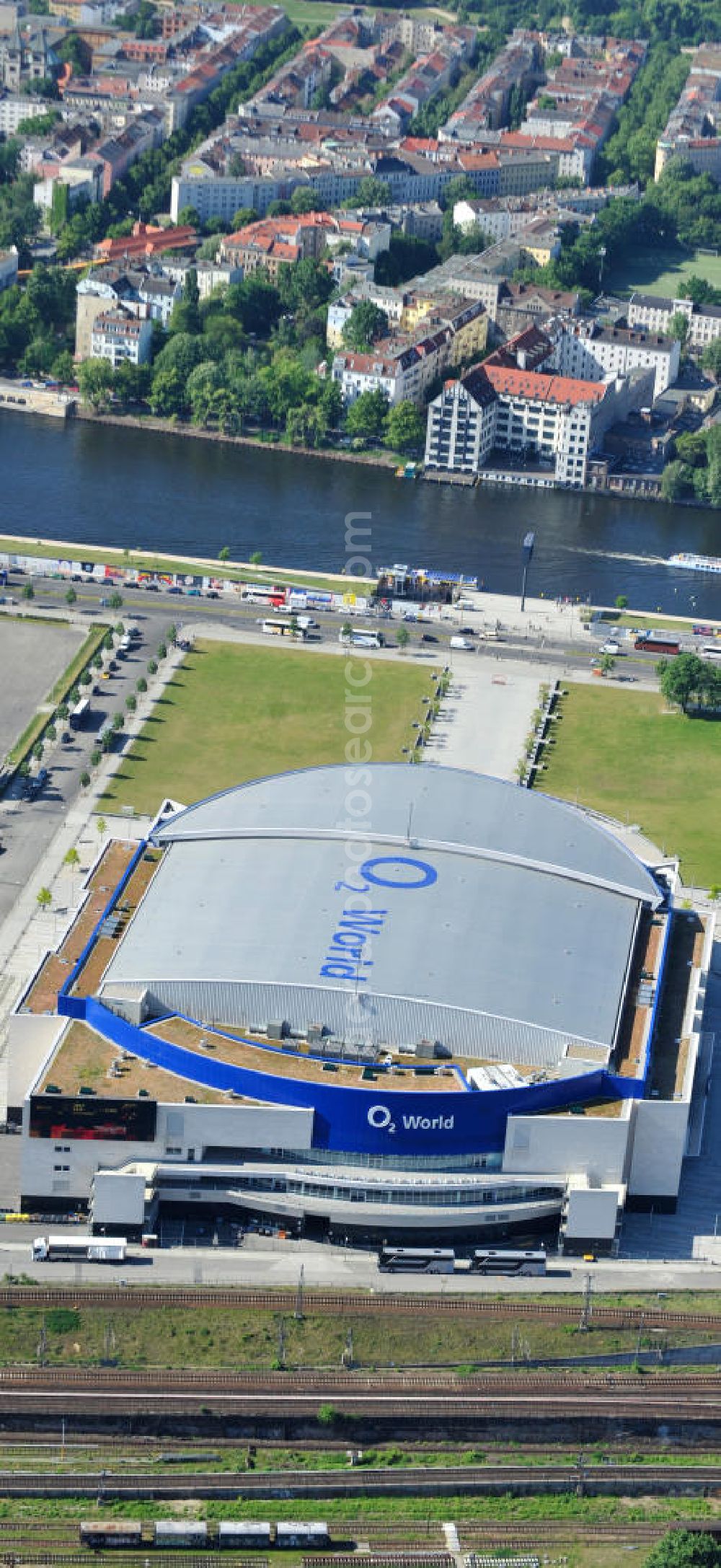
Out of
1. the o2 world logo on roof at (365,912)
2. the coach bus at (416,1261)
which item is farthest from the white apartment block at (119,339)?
the coach bus at (416,1261)

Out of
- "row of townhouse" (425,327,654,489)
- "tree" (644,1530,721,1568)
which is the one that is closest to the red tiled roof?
"row of townhouse" (425,327,654,489)

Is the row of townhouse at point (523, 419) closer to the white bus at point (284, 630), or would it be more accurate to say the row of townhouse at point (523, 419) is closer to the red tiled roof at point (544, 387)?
the red tiled roof at point (544, 387)

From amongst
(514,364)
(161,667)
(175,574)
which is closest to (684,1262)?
(161,667)

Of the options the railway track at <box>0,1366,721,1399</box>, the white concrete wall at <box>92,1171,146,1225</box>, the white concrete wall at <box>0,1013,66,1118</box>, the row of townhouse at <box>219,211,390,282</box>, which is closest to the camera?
the railway track at <box>0,1366,721,1399</box>

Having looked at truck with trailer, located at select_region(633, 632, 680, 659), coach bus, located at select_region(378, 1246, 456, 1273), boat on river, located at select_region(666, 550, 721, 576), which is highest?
boat on river, located at select_region(666, 550, 721, 576)

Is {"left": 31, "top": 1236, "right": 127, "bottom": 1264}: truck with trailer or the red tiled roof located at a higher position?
the red tiled roof

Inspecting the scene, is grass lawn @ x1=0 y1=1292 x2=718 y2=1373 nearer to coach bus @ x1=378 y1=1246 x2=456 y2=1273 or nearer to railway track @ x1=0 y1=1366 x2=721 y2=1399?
railway track @ x1=0 y1=1366 x2=721 y2=1399

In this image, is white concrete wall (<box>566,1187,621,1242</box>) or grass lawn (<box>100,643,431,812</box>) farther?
grass lawn (<box>100,643,431,812</box>)
